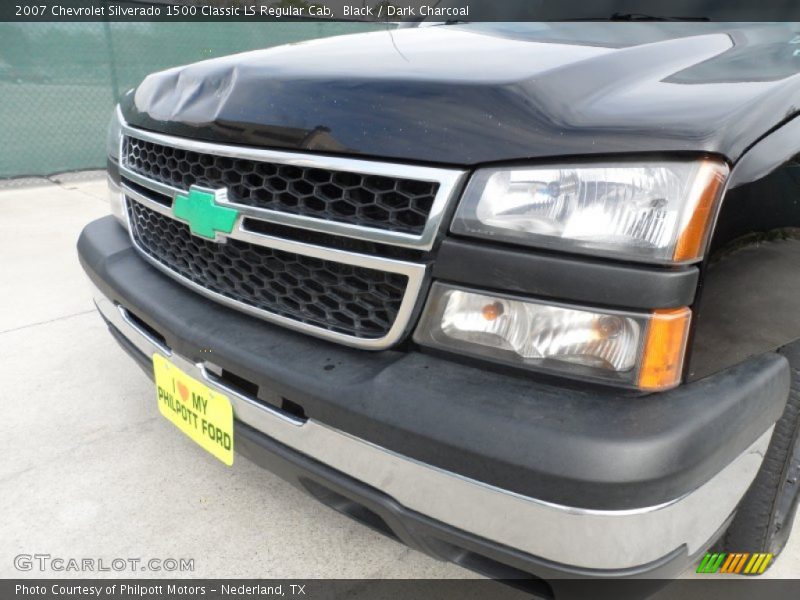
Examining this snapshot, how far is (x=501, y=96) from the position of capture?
1241 mm

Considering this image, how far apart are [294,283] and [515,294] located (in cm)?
55

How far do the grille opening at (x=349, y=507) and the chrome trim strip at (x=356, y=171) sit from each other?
0.55 meters

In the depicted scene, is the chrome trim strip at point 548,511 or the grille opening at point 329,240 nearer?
the chrome trim strip at point 548,511

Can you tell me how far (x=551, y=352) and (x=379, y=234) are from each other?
398 mm

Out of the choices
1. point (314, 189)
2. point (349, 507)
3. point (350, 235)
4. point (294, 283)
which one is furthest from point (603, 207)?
point (349, 507)

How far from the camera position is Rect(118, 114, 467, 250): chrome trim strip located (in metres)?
1.22

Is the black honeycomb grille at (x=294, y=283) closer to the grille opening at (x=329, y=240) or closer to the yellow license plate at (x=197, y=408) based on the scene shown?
the grille opening at (x=329, y=240)

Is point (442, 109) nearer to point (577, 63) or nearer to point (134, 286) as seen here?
point (577, 63)

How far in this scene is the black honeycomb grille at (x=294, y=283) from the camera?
4.42 ft

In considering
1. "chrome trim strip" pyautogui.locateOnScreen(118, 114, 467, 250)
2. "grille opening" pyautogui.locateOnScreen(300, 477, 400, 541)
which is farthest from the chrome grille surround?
"grille opening" pyautogui.locateOnScreen(300, 477, 400, 541)

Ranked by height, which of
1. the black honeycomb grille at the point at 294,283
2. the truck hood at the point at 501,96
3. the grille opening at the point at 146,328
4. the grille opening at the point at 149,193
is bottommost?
the grille opening at the point at 146,328

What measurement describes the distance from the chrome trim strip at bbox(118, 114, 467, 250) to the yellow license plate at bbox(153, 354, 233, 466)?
46cm

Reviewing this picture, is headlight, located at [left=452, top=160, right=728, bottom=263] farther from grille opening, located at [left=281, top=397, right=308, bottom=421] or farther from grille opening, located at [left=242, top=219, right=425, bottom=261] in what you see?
grille opening, located at [left=281, top=397, right=308, bottom=421]

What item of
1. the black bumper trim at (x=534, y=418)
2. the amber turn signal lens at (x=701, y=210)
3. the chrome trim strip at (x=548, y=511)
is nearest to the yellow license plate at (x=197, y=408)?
the black bumper trim at (x=534, y=418)
